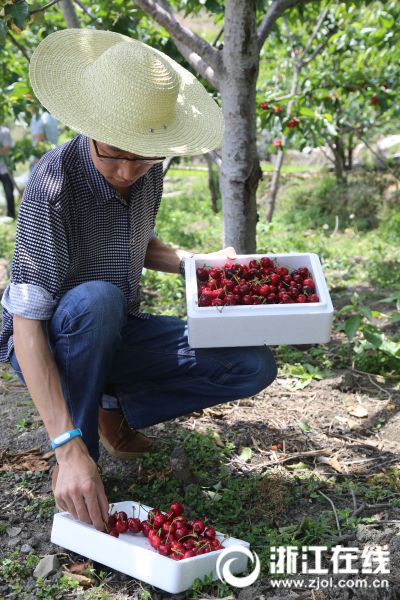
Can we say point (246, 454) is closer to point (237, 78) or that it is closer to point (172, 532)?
point (172, 532)

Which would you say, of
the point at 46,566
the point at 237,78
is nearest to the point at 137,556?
the point at 46,566

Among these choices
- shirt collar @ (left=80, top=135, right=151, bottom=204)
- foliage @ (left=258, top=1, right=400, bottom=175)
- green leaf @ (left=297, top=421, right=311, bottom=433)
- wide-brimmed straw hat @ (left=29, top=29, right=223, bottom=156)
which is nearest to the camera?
wide-brimmed straw hat @ (left=29, top=29, right=223, bottom=156)

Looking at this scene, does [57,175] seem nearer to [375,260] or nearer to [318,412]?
[318,412]

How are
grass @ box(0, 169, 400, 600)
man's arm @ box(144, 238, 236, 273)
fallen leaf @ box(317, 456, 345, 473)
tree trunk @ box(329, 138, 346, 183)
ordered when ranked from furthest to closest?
1. tree trunk @ box(329, 138, 346, 183)
2. man's arm @ box(144, 238, 236, 273)
3. fallen leaf @ box(317, 456, 345, 473)
4. grass @ box(0, 169, 400, 600)

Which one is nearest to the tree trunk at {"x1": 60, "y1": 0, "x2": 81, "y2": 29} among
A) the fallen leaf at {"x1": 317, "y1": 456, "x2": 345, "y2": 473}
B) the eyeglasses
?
the eyeglasses

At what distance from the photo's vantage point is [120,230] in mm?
2332

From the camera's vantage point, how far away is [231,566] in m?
1.93

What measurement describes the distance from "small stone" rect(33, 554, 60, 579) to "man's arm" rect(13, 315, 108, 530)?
15cm

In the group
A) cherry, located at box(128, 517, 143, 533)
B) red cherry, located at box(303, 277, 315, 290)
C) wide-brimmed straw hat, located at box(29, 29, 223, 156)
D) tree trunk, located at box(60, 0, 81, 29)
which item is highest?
tree trunk, located at box(60, 0, 81, 29)

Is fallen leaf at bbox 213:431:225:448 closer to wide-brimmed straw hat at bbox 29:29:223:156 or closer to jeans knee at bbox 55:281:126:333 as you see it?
jeans knee at bbox 55:281:126:333

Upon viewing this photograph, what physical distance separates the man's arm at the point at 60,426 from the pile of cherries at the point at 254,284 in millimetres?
564

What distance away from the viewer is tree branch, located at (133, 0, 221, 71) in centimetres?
323

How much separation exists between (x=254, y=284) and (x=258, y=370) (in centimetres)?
29

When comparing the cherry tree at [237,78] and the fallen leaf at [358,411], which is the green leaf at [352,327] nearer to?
the fallen leaf at [358,411]
